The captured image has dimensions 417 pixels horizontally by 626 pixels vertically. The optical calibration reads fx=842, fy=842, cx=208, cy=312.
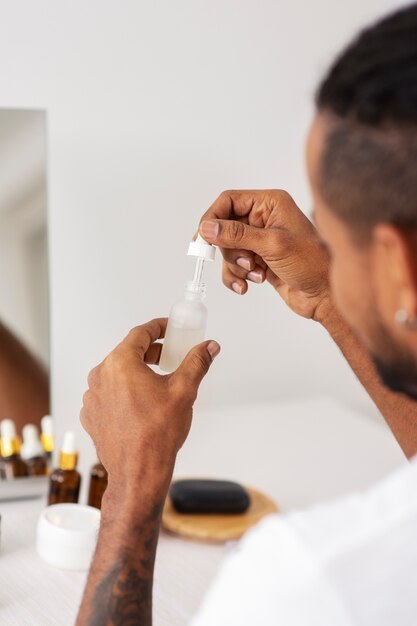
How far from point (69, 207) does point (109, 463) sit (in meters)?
0.83

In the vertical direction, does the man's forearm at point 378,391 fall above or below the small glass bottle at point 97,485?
above

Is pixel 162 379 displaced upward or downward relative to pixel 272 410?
upward

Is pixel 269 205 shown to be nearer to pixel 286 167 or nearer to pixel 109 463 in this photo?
pixel 109 463

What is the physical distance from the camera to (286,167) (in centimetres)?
179

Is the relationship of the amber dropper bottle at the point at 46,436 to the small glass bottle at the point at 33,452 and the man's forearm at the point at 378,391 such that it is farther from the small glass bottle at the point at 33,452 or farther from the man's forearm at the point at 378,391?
the man's forearm at the point at 378,391

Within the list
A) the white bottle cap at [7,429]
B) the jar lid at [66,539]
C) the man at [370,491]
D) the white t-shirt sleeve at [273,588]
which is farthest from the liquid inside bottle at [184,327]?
the white bottle cap at [7,429]

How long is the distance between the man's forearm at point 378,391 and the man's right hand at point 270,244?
0.03 m

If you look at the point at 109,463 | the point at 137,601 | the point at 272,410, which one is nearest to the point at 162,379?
the point at 109,463

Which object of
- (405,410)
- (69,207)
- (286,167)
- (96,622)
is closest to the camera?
(96,622)

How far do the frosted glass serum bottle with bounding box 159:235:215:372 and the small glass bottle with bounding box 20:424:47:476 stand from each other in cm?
53

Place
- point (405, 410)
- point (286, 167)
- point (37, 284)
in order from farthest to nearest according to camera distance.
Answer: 1. point (286, 167)
2. point (37, 284)
3. point (405, 410)

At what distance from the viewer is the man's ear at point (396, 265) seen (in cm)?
58

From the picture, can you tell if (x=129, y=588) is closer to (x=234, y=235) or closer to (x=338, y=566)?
(x=338, y=566)

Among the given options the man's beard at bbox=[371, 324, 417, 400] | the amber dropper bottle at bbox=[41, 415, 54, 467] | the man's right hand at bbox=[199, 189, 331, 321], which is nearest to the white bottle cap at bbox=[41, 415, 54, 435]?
the amber dropper bottle at bbox=[41, 415, 54, 467]
